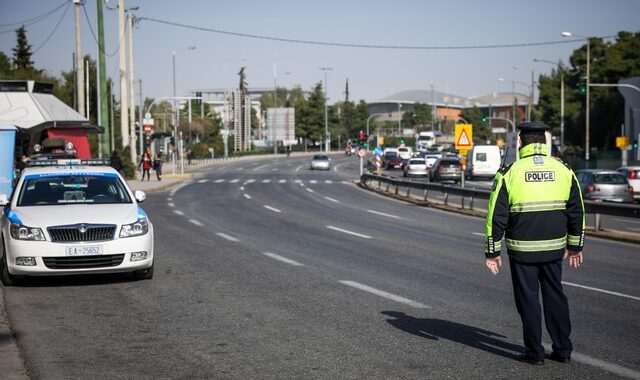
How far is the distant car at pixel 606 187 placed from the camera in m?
31.2

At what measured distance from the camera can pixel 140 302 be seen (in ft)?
33.9

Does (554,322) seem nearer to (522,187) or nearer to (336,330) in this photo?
(522,187)

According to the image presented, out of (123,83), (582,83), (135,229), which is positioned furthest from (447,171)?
(135,229)

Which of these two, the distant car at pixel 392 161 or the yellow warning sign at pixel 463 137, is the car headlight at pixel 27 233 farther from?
the distant car at pixel 392 161

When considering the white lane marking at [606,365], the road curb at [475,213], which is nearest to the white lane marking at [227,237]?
the road curb at [475,213]

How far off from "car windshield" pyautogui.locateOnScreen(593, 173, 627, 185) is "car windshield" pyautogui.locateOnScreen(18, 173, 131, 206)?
876 inches

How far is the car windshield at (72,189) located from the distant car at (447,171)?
41.7 m

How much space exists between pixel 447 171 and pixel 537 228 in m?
47.5

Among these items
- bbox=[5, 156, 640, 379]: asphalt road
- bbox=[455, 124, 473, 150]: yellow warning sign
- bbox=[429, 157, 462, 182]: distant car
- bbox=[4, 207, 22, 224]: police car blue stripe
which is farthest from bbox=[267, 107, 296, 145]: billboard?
bbox=[4, 207, 22, 224]: police car blue stripe

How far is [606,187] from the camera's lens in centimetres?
3127

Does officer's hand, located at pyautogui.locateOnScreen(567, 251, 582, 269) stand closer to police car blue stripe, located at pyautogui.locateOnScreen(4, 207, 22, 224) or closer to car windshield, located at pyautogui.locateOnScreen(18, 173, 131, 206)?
police car blue stripe, located at pyautogui.locateOnScreen(4, 207, 22, 224)

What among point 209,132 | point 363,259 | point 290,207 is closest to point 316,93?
point 209,132

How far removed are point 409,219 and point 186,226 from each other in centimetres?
677

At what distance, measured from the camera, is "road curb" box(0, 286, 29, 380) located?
673cm
